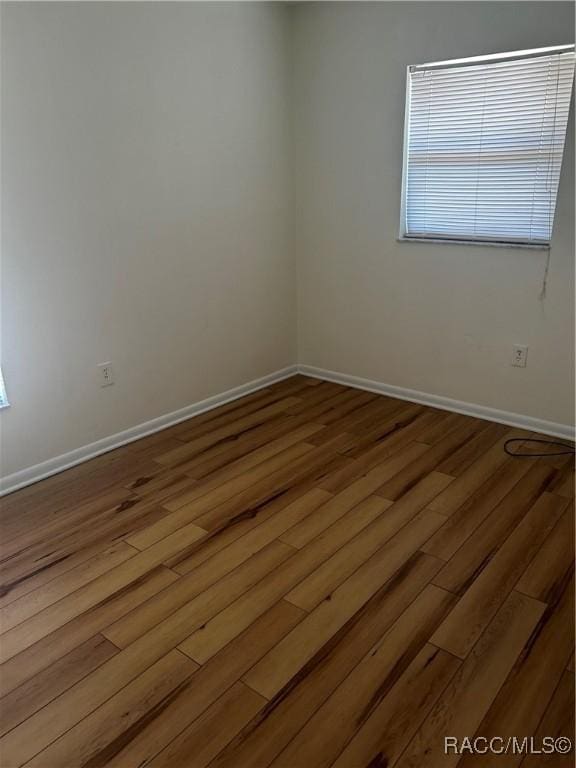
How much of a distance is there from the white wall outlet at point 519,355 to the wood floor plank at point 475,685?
158 centimetres

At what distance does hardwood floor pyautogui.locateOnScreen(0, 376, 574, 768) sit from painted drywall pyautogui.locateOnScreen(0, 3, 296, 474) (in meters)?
0.48

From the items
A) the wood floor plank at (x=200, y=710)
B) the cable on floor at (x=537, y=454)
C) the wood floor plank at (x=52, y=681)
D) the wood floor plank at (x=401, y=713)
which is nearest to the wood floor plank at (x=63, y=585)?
the wood floor plank at (x=52, y=681)

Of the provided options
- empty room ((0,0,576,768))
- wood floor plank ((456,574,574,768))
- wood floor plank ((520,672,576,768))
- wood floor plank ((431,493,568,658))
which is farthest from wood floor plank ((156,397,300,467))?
wood floor plank ((520,672,576,768))

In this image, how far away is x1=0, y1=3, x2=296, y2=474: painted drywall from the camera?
8.34ft

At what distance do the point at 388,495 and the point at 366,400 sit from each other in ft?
3.96

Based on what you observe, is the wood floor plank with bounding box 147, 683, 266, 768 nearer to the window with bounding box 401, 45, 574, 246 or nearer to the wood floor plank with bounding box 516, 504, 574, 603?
the wood floor plank with bounding box 516, 504, 574, 603

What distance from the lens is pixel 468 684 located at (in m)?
1.65

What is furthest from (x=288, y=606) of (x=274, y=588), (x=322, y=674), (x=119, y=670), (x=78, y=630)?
(x=78, y=630)

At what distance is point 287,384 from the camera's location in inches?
161

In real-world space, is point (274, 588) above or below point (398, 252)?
below

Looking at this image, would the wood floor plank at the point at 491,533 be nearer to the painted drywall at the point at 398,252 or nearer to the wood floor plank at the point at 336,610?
the wood floor plank at the point at 336,610

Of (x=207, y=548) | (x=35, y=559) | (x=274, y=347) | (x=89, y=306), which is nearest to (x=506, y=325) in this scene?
(x=274, y=347)

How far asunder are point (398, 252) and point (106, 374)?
190 cm

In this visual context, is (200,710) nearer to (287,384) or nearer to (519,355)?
(519,355)
